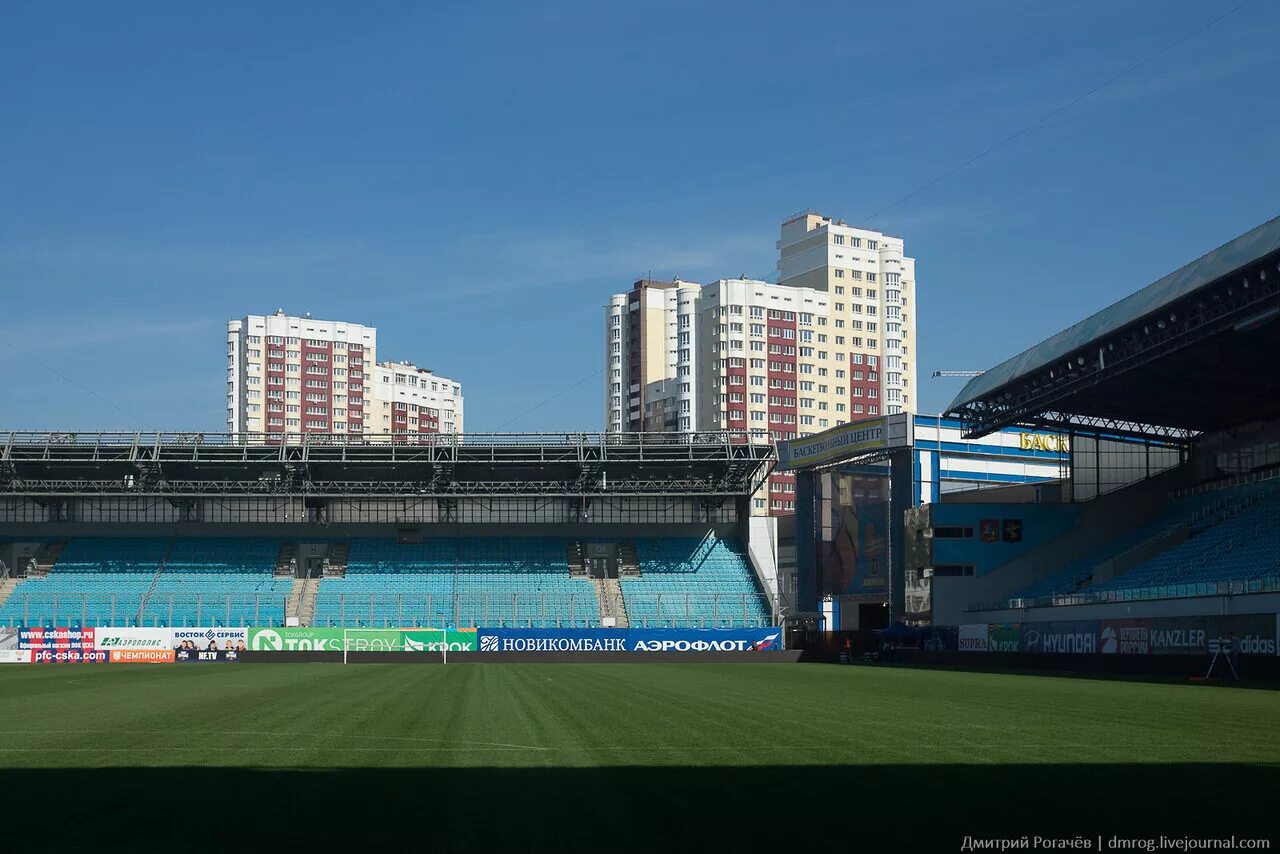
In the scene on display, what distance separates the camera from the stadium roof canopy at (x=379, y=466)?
8300cm

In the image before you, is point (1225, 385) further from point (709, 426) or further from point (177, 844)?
point (709, 426)

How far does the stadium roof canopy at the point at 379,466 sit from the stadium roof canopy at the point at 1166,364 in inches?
942

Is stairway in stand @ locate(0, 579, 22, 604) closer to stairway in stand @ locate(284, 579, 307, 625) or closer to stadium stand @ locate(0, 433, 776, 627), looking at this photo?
stadium stand @ locate(0, 433, 776, 627)

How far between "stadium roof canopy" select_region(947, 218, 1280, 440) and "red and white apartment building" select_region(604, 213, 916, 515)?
10072 centimetres

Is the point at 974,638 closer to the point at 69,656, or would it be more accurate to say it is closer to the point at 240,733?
the point at 69,656

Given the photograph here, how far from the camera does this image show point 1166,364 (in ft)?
176

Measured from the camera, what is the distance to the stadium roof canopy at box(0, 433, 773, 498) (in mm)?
83000

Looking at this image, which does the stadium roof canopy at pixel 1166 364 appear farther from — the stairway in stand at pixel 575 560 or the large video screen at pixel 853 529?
the stairway in stand at pixel 575 560

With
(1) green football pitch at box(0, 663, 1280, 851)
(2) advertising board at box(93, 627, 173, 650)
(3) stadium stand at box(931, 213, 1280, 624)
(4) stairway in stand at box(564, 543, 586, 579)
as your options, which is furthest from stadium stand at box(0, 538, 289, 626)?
(1) green football pitch at box(0, 663, 1280, 851)

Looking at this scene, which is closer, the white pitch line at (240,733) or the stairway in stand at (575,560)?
the white pitch line at (240,733)

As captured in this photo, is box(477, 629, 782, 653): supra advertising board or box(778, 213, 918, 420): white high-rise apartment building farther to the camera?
box(778, 213, 918, 420): white high-rise apartment building

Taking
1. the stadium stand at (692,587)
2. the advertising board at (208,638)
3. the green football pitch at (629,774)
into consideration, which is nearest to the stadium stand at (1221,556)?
the green football pitch at (629,774)

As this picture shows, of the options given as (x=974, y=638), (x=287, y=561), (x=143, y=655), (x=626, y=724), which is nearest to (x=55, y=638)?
(x=143, y=655)

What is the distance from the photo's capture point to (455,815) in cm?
1173
